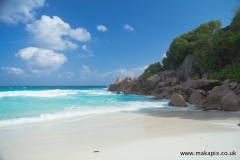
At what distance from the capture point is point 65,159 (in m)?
3.24

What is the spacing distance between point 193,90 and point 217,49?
Answer: 305 inches

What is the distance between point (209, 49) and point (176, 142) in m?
19.1

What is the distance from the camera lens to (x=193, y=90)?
14.3m

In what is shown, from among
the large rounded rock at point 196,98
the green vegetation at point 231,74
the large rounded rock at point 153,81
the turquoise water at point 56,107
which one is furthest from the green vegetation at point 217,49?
the turquoise water at point 56,107

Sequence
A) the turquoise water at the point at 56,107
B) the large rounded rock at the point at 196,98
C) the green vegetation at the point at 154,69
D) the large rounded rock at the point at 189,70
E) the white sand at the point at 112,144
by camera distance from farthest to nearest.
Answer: the green vegetation at the point at 154,69
the large rounded rock at the point at 189,70
the large rounded rock at the point at 196,98
the turquoise water at the point at 56,107
the white sand at the point at 112,144

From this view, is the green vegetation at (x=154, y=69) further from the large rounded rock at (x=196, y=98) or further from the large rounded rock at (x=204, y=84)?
the large rounded rock at (x=196, y=98)

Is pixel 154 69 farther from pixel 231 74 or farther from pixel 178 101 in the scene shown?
pixel 178 101

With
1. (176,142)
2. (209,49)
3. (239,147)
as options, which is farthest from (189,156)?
(209,49)

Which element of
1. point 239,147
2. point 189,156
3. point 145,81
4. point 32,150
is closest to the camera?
point 189,156

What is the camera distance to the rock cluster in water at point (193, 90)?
949 cm

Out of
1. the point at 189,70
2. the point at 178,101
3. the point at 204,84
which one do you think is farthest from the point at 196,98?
the point at 189,70

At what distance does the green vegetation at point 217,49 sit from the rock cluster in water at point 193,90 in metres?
1.37

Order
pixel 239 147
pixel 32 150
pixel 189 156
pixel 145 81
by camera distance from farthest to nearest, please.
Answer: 1. pixel 145 81
2. pixel 32 150
3. pixel 239 147
4. pixel 189 156

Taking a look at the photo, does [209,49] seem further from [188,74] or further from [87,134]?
[87,134]
